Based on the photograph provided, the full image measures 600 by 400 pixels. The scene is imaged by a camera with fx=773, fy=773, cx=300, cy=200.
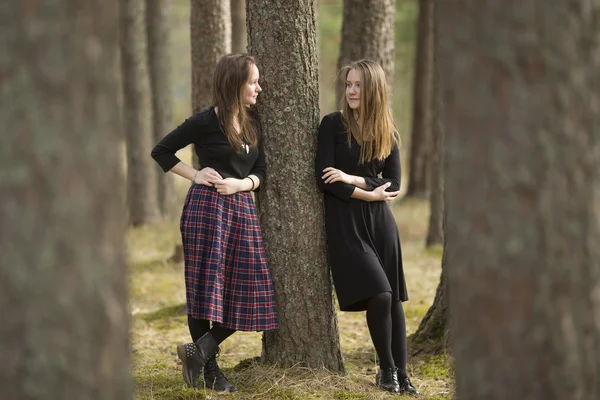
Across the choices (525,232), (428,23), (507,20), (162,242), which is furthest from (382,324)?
(428,23)

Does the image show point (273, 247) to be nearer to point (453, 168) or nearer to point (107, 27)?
point (453, 168)

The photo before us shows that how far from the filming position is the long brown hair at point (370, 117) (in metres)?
4.89

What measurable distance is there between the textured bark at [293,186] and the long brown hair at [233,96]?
0.17m

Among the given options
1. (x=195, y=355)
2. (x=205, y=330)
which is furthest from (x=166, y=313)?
(x=195, y=355)

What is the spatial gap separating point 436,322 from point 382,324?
3.99ft

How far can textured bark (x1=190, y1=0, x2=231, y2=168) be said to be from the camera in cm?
758

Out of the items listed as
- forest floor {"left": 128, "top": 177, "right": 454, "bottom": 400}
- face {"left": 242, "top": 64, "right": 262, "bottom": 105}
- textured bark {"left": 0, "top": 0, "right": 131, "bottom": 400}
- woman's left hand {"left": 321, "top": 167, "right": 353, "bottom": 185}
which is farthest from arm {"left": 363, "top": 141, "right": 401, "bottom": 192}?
textured bark {"left": 0, "top": 0, "right": 131, "bottom": 400}

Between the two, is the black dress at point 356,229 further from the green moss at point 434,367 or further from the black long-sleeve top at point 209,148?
the green moss at point 434,367

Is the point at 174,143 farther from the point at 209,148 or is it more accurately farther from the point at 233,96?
the point at 233,96

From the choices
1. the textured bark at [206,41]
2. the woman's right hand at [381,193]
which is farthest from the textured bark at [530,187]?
the textured bark at [206,41]

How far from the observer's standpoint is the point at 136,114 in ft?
41.0

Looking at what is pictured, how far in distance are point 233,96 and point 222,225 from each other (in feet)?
2.60

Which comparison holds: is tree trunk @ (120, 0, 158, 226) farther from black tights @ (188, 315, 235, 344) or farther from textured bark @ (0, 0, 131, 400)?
textured bark @ (0, 0, 131, 400)

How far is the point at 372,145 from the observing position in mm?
4961
